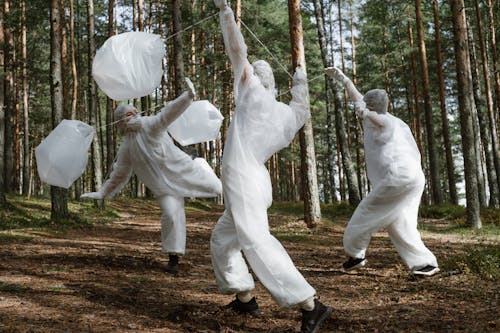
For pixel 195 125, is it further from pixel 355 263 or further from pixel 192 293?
pixel 355 263

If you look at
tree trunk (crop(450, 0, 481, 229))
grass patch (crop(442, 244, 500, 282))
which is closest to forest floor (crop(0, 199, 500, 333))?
grass patch (crop(442, 244, 500, 282))

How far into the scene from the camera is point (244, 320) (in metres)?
3.89

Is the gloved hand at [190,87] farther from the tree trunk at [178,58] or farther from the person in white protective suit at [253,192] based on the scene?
the tree trunk at [178,58]

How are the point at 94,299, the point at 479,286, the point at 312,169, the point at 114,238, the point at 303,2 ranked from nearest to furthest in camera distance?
the point at 94,299
the point at 479,286
the point at 114,238
the point at 312,169
the point at 303,2

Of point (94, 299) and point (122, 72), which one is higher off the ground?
point (122, 72)

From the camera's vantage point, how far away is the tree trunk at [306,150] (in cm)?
1095

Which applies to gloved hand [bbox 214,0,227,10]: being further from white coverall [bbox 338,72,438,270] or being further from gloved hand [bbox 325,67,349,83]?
white coverall [bbox 338,72,438,270]

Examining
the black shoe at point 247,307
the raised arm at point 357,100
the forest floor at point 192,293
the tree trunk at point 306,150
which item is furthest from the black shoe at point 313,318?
the tree trunk at point 306,150

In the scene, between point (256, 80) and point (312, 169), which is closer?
point (256, 80)

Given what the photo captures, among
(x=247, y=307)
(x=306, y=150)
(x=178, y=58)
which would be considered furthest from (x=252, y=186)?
(x=178, y=58)

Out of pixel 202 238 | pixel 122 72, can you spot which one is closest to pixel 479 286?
pixel 122 72

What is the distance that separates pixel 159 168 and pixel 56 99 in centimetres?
576

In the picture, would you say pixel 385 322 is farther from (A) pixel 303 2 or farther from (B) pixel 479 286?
(A) pixel 303 2

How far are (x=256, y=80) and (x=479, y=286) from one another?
10.5 feet
